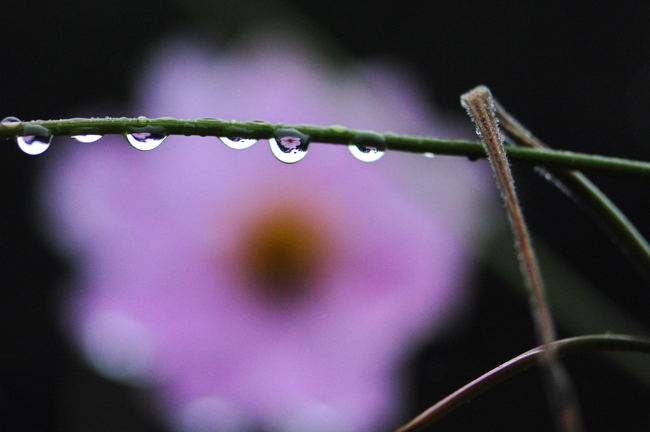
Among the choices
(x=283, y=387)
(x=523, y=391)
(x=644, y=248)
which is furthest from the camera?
(x=523, y=391)

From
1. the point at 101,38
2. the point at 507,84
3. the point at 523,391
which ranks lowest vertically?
the point at 523,391

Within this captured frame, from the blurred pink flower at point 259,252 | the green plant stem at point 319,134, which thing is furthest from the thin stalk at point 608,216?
the blurred pink flower at point 259,252

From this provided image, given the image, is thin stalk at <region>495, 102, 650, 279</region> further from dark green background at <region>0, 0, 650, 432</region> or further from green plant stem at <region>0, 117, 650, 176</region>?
dark green background at <region>0, 0, 650, 432</region>

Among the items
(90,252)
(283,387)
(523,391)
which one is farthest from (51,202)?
(523,391)

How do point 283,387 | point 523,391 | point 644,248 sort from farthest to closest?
point 523,391
point 283,387
point 644,248

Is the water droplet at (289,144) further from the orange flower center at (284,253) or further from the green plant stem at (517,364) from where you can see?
the orange flower center at (284,253)

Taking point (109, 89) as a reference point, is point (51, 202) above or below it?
below

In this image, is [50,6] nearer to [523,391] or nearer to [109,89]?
[109,89]
